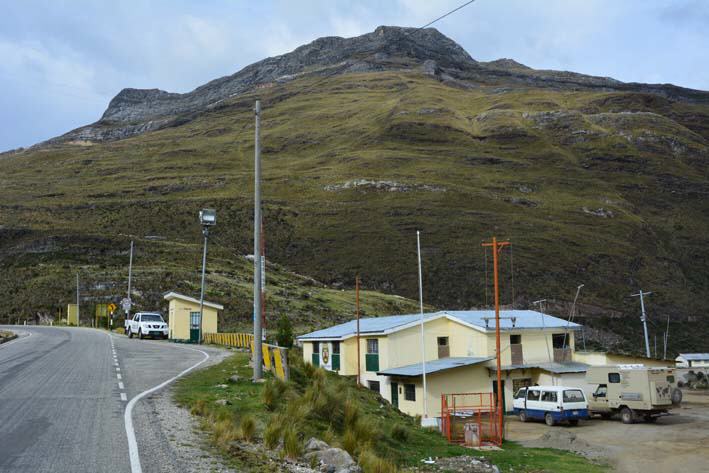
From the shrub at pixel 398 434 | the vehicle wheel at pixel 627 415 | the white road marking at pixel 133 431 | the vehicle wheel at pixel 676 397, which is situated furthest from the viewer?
the vehicle wheel at pixel 627 415

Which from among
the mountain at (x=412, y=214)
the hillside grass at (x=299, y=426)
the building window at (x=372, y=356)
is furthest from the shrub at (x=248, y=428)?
the mountain at (x=412, y=214)

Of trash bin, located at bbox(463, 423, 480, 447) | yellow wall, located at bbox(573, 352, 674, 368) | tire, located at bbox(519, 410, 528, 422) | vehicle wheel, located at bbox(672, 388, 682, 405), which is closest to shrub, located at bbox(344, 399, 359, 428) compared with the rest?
trash bin, located at bbox(463, 423, 480, 447)

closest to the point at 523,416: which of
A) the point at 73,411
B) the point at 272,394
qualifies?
the point at 272,394

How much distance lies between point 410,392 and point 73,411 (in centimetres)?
2531

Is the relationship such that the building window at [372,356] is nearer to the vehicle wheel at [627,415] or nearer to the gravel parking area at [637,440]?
the gravel parking area at [637,440]

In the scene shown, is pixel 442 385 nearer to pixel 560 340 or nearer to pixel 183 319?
pixel 560 340

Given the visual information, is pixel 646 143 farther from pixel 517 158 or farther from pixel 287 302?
pixel 287 302

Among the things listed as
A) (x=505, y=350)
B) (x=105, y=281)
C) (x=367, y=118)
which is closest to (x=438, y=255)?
(x=105, y=281)

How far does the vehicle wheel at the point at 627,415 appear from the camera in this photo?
32594mm

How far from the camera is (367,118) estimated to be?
19575 cm

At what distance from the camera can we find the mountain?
286ft

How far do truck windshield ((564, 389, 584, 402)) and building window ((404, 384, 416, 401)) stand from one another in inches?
306

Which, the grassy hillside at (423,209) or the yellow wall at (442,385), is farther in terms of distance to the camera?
the grassy hillside at (423,209)

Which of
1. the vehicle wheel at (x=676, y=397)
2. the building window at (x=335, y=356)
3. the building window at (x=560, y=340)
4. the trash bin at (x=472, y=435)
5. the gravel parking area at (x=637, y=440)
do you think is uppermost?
the building window at (x=560, y=340)
